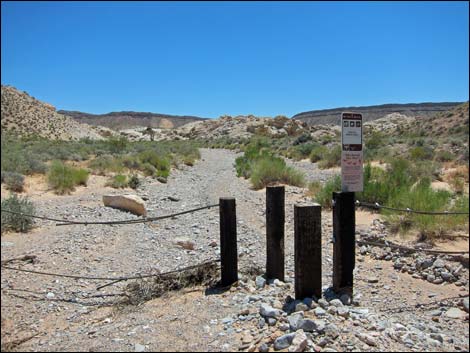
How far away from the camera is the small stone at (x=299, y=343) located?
3.41m

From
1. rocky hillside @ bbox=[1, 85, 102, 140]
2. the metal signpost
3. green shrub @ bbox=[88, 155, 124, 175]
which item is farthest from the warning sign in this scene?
green shrub @ bbox=[88, 155, 124, 175]

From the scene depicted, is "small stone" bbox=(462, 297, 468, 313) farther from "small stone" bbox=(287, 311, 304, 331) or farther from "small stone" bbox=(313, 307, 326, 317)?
"small stone" bbox=(287, 311, 304, 331)

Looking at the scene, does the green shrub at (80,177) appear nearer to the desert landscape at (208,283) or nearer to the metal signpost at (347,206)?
the desert landscape at (208,283)

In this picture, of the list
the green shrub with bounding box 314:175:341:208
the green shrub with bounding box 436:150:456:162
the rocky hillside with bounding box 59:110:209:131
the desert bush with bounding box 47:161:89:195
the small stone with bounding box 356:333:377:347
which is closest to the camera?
the small stone with bounding box 356:333:377:347

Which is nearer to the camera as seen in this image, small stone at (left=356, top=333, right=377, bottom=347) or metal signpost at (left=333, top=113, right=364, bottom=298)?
small stone at (left=356, top=333, right=377, bottom=347)

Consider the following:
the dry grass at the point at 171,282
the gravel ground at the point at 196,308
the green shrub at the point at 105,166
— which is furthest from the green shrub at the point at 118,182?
the dry grass at the point at 171,282

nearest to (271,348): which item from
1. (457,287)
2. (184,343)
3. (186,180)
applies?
(184,343)

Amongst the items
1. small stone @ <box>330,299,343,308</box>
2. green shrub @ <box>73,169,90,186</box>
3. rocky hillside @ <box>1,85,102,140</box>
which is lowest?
small stone @ <box>330,299,343,308</box>

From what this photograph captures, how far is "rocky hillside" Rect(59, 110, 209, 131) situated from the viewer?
146 metres

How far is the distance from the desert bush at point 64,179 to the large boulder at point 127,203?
2.50 metres

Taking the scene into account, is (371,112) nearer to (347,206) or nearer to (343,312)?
(347,206)

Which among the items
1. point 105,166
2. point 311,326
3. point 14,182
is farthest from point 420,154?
point 311,326

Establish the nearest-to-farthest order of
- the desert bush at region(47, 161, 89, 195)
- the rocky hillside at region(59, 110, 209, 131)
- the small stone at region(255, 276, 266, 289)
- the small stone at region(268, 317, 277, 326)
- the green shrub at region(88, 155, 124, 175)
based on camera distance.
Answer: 1. the small stone at region(268, 317, 277, 326)
2. the small stone at region(255, 276, 266, 289)
3. the desert bush at region(47, 161, 89, 195)
4. the green shrub at region(88, 155, 124, 175)
5. the rocky hillside at region(59, 110, 209, 131)

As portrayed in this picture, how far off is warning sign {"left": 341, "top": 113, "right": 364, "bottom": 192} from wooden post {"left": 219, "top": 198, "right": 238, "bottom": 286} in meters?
1.35
